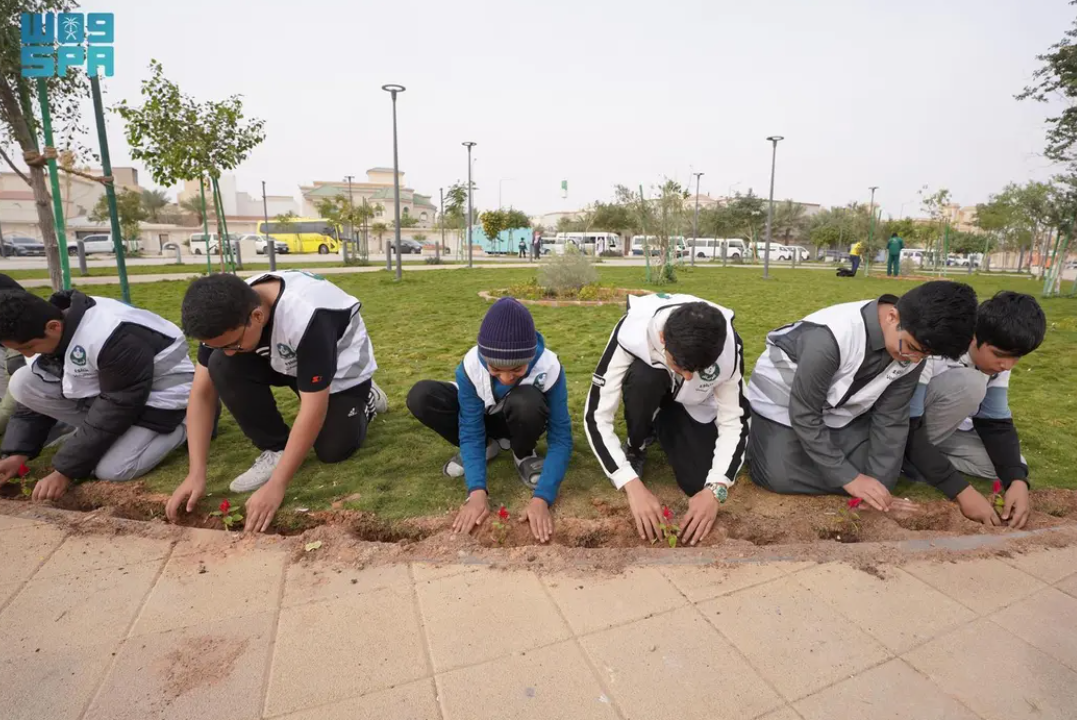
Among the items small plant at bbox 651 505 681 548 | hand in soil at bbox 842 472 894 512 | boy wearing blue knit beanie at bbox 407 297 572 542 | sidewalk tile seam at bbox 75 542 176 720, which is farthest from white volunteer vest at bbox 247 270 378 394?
hand in soil at bbox 842 472 894 512

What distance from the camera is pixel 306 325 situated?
2553 mm

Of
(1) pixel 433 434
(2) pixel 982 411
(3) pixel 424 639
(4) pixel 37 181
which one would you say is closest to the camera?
(3) pixel 424 639

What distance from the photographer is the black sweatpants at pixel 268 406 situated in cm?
278

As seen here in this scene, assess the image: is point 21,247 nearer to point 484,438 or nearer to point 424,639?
point 484,438

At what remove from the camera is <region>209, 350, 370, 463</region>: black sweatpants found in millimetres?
2779

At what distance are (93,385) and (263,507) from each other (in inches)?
48.0

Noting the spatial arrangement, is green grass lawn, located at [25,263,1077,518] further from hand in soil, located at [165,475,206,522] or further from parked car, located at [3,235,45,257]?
parked car, located at [3,235,45,257]

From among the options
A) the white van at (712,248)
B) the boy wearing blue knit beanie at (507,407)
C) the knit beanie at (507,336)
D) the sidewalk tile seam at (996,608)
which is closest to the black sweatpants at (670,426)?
the boy wearing blue knit beanie at (507,407)

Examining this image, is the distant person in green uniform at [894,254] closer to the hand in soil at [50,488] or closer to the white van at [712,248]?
the white van at [712,248]

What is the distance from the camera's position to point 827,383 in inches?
100

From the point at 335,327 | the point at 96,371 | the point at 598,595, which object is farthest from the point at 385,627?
the point at 96,371

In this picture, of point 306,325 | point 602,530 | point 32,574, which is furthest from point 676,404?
point 32,574

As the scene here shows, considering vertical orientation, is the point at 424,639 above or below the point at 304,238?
below

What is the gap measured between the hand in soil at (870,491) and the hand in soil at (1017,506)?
57 cm
